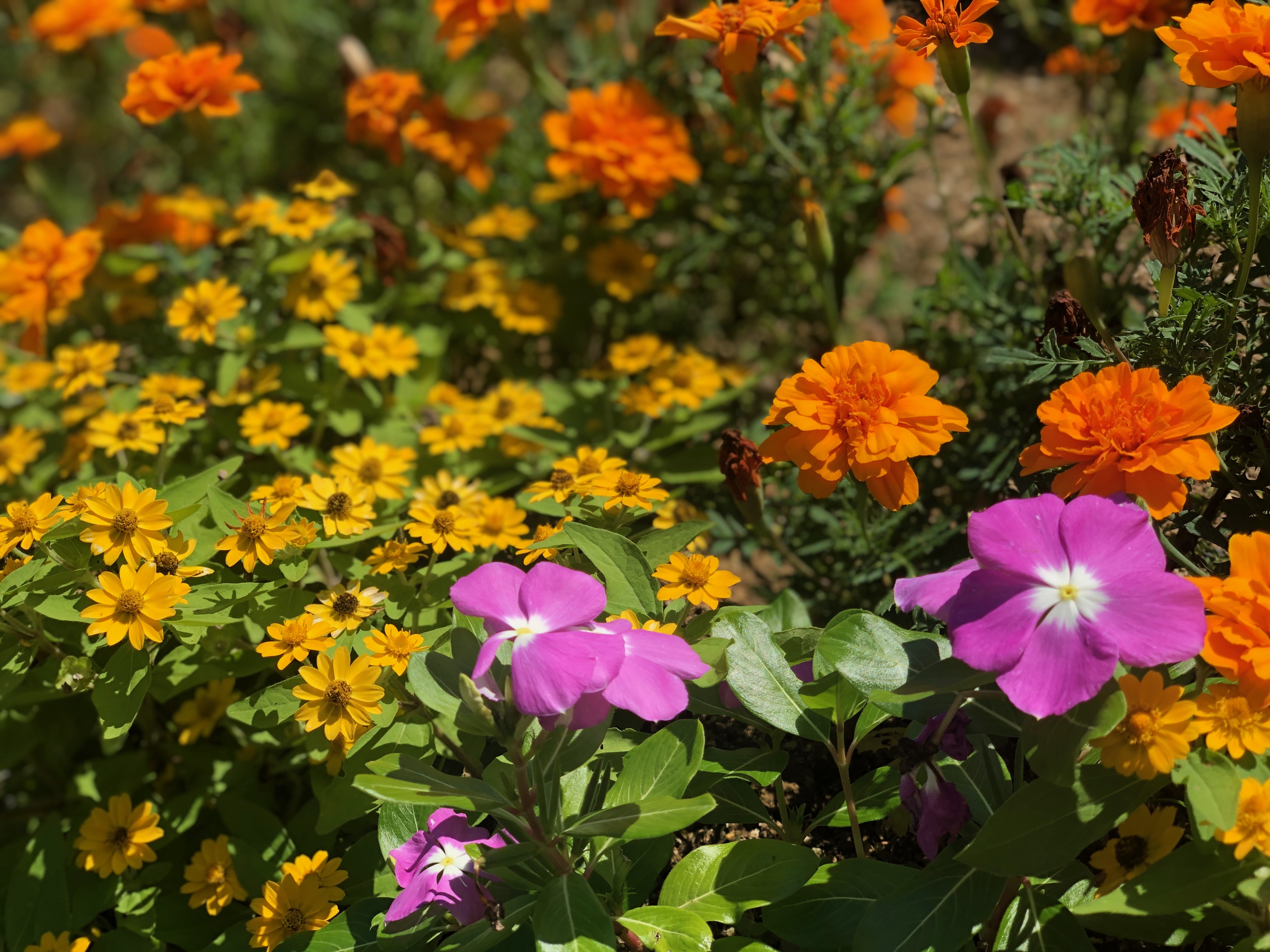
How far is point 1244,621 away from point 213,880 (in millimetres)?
1217

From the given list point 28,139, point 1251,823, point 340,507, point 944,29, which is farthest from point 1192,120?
point 28,139

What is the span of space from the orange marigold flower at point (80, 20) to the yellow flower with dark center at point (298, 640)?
2107mm

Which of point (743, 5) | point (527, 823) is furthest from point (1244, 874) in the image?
point (743, 5)

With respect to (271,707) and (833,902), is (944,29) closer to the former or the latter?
(833,902)

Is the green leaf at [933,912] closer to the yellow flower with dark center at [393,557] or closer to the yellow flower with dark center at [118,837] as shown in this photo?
the yellow flower with dark center at [393,557]

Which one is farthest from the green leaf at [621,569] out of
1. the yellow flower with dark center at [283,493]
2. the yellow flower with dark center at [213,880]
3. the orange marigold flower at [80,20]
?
the orange marigold flower at [80,20]

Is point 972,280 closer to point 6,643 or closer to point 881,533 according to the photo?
point 881,533

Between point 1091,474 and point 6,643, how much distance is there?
1316 millimetres

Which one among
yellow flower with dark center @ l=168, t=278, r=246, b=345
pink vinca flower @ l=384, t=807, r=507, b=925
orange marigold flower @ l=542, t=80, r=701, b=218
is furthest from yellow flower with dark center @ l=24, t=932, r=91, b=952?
orange marigold flower @ l=542, t=80, r=701, b=218

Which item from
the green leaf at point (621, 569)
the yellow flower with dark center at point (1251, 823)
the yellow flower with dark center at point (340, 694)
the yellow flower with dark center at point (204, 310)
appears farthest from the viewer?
the yellow flower with dark center at point (204, 310)

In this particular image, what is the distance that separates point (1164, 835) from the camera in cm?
97

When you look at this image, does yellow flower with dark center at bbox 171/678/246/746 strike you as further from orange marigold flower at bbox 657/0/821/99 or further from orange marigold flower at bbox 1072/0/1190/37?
orange marigold flower at bbox 1072/0/1190/37

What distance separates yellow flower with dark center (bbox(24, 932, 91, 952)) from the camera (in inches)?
46.8

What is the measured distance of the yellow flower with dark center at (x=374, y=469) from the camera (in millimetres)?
1470
